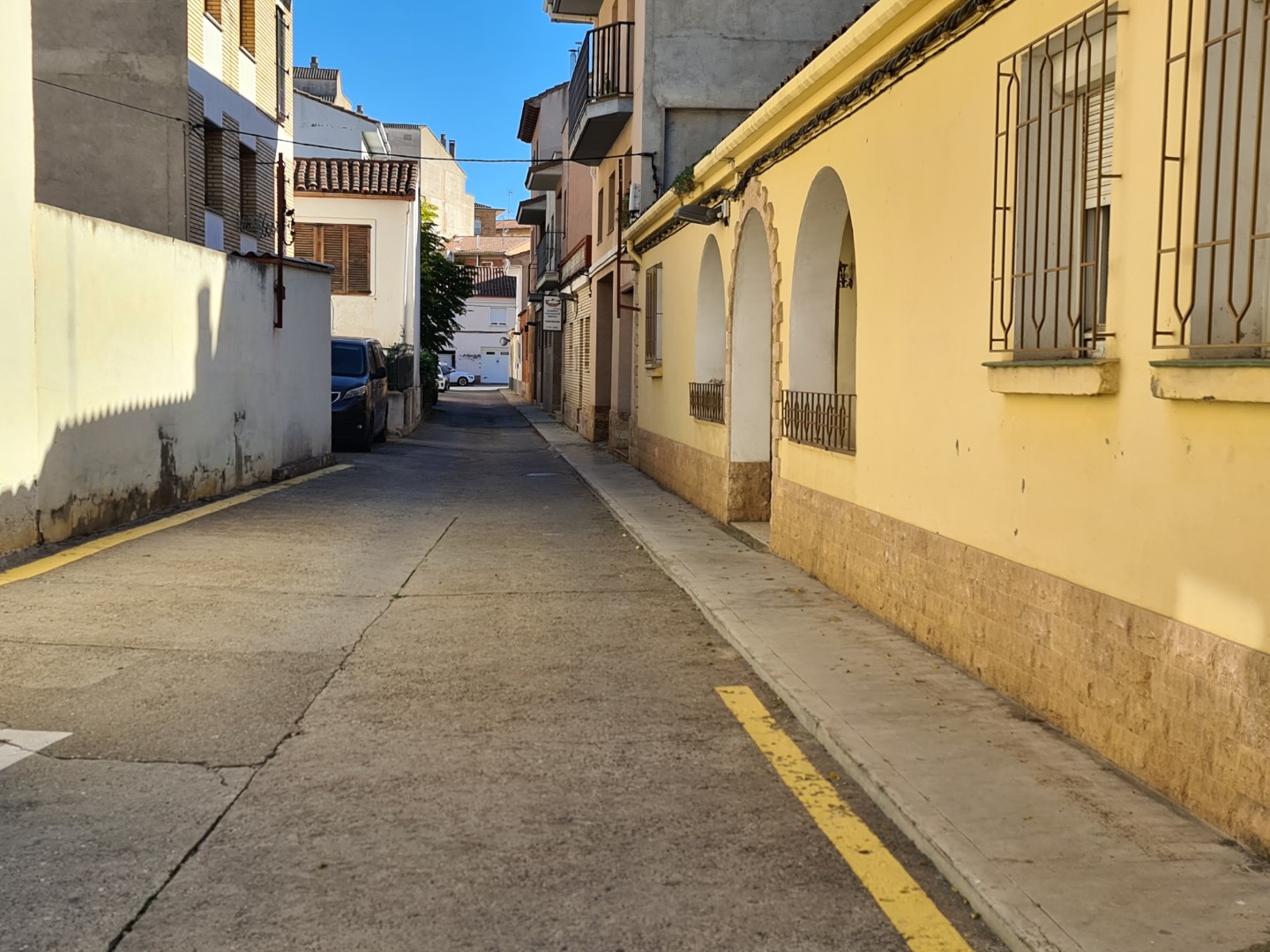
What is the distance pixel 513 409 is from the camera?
150ft

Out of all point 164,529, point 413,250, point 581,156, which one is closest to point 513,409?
point 413,250

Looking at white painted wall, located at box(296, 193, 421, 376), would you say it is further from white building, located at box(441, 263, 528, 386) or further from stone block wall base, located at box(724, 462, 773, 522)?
white building, located at box(441, 263, 528, 386)

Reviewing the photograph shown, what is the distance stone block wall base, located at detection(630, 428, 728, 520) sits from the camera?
13375 millimetres

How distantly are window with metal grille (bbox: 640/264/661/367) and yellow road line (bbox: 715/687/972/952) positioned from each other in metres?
12.6

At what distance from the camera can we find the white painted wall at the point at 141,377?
395 inches

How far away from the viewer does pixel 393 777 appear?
4797 mm

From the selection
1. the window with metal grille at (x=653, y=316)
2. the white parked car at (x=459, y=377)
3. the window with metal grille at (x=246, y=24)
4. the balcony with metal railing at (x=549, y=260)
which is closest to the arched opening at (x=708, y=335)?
the window with metal grille at (x=653, y=316)

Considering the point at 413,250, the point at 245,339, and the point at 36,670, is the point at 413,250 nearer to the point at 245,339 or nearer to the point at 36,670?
the point at 245,339

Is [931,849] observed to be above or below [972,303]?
below

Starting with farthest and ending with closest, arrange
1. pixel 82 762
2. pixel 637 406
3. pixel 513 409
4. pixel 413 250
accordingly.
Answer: pixel 513 409 → pixel 413 250 → pixel 637 406 → pixel 82 762

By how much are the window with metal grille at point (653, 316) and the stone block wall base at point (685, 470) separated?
3.66 feet

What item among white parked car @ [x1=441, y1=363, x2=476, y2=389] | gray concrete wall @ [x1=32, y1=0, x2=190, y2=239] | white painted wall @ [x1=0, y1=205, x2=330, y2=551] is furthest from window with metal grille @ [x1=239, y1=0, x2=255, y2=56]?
white parked car @ [x1=441, y1=363, x2=476, y2=389]

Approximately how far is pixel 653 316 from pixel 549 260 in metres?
22.2

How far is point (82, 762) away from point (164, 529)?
22.7ft
